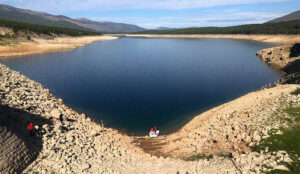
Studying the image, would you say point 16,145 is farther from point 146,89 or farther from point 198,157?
point 146,89

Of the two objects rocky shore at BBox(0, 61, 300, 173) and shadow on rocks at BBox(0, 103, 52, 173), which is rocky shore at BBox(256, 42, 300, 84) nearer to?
rocky shore at BBox(0, 61, 300, 173)

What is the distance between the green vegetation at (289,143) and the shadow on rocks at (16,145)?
13.5 meters

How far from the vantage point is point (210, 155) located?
1289cm

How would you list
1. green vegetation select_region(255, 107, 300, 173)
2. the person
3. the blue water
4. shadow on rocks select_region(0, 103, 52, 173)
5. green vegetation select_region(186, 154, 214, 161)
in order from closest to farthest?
shadow on rocks select_region(0, 103, 52, 173), green vegetation select_region(255, 107, 300, 173), green vegetation select_region(186, 154, 214, 161), the person, the blue water

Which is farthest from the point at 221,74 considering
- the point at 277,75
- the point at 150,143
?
the point at 150,143

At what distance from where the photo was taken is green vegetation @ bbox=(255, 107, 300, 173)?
10633 millimetres

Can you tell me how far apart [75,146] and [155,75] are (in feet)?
93.8

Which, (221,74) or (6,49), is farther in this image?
(6,49)

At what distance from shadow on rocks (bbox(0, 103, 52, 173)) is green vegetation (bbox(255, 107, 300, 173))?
13475 millimetres

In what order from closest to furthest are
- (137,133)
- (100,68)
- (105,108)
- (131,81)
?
(137,133) → (105,108) → (131,81) → (100,68)

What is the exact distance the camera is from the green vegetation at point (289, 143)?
10.6 meters

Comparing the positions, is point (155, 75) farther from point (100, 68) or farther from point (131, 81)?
point (100, 68)

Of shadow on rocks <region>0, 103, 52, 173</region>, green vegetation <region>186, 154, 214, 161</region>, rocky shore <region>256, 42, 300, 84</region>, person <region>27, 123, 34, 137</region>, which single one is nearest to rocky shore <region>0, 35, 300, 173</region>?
shadow on rocks <region>0, 103, 52, 173</region>

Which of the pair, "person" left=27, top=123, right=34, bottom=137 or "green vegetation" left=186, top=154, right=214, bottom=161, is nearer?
"green vegetation" left=186, top=154, right=214, bottom=161
